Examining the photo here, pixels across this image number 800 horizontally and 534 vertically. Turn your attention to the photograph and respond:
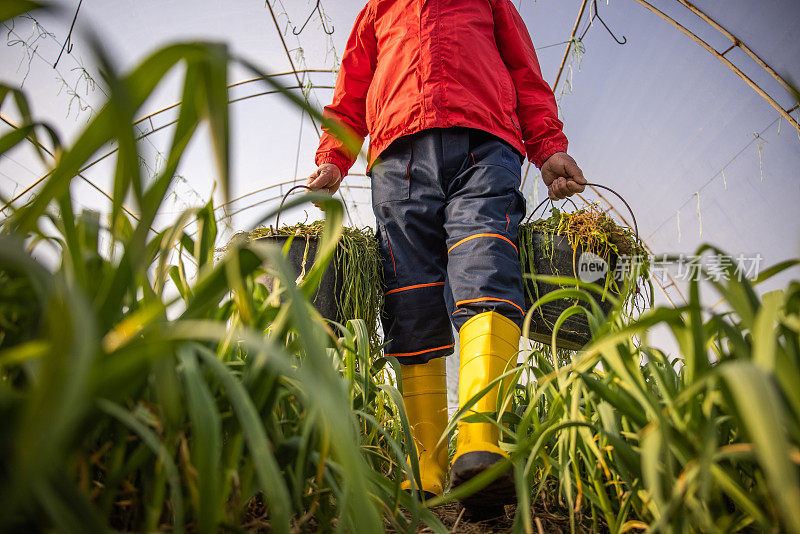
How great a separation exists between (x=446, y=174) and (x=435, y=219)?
→ 0.11m

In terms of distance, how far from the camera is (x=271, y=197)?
14.0ft

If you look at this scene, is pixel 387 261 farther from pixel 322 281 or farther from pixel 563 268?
pixel 563 268

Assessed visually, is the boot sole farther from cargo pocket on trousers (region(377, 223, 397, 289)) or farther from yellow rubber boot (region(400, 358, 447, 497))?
cargo pocket on trousers (region(377, 223, 397, 289))

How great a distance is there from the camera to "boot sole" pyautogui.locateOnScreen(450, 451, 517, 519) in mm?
632

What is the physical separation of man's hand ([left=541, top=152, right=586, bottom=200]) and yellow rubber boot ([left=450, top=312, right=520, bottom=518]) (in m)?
0.47

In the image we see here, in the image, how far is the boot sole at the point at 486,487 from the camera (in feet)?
2.07

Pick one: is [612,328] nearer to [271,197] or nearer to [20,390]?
[20,390]

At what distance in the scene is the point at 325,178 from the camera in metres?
1.28

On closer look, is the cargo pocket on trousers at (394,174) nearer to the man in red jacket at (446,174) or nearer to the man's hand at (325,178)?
the man in red jacket at (446,174)

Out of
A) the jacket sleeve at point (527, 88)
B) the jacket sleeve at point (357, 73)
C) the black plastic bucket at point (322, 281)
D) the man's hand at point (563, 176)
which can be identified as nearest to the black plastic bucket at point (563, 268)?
the man's hand at point (563, 176)

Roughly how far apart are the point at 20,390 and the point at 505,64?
136 cm

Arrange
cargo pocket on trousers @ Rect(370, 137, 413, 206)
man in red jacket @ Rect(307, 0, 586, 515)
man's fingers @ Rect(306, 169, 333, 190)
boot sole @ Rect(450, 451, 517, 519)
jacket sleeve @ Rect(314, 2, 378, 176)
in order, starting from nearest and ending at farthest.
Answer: boot sole @ Rect(450, 451, 517, 519) → man in red jacket @ Rect(307, 0, 586, 515) → cargo pocket on trousers @ Rect(370, 137, 413, 206) → man's fingers @ Rect(306, 169, 333, 190) → jacket sleeve @ Rect(314, 2, 378, 176)

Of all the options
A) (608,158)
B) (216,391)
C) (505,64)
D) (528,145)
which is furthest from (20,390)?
(608,158)

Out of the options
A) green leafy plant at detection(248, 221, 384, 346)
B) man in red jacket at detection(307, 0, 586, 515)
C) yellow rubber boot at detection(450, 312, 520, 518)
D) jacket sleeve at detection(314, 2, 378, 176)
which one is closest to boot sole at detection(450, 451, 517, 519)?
yellow rubber boot at detection(450, 312, 520, 518)
